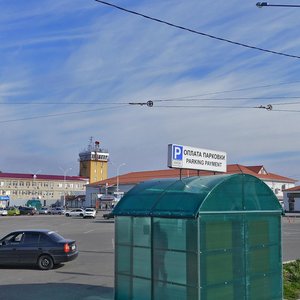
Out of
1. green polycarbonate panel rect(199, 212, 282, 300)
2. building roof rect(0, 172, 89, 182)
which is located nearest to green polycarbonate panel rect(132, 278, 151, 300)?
green polycarbonate panel rect(199, 212, 282, 300)

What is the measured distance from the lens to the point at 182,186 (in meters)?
9.91

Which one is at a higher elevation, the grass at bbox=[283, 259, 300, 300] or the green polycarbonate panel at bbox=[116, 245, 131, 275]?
the green polycarbonate panel at bbox=[116, 245, 131, 275]

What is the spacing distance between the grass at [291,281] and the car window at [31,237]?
8469 mm

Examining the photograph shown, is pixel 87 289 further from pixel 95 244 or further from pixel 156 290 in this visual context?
pixel 95 244

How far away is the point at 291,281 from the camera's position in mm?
13391

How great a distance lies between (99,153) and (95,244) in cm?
13161

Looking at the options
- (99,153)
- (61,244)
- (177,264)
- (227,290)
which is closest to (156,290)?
(177,264)

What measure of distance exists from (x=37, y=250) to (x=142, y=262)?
8.63 meters

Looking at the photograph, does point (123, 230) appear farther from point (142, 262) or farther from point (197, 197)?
point (197, 197)

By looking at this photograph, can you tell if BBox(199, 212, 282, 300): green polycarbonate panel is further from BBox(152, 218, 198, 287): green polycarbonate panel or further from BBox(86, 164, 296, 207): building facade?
BBox(86, 164, 296, 207): building facade

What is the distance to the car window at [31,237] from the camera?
17.8 meters

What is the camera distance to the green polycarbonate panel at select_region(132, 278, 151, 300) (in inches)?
384

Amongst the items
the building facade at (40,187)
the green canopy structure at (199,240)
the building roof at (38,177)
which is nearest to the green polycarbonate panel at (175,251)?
the green canopy structure at (199,240)

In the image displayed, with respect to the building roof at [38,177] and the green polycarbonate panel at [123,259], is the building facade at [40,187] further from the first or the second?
the green polycarbonate panel at [123,259]
